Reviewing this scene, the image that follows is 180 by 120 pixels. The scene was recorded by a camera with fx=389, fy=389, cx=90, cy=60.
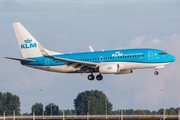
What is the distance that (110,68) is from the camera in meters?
76.6

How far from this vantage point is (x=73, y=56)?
3204 inches

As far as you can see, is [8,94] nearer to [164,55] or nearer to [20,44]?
[20,44]

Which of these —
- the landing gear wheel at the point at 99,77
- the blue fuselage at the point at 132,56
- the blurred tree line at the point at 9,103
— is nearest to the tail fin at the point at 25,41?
the landing gear wheel at the point at 99,77

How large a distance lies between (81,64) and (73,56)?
3837 mm

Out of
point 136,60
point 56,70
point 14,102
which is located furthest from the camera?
point 14,102

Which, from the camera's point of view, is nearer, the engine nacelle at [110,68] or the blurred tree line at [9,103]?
the engine nacelle at [110,68]

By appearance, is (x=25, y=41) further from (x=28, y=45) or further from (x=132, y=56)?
(x=132, y=56)

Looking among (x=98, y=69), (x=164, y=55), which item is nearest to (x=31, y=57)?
(x=98, y=69)

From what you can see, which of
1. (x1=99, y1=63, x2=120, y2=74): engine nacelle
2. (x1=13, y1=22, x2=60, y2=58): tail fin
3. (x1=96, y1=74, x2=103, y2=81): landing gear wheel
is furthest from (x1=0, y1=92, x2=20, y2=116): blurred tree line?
(x1=99, y1=63, x2=120, y2=74): engine nacelle

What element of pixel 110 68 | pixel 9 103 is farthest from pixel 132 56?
pixel 9 103

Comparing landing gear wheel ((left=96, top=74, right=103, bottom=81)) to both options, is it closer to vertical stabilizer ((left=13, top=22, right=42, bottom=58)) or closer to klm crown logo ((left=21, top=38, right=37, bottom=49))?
vertical stabilizer ((left=13, top=22, right=42, bottom=58))

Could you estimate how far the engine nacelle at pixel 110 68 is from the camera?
76562mm

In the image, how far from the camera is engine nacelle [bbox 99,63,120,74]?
76562mm

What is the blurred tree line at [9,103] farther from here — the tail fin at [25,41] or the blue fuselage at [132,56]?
the blue fuselage at [132,56]
